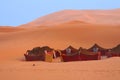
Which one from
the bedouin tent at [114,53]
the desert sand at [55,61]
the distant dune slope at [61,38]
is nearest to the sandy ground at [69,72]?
the desert sand at [55,61]

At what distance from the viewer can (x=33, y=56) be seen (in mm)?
18109

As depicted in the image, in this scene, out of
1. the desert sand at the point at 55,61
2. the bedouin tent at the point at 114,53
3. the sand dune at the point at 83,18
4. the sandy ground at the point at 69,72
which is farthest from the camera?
the sand dune at the point at 83,18

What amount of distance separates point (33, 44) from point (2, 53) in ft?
11.5

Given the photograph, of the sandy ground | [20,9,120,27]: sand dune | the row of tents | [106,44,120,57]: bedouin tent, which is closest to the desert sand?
the sandy ground

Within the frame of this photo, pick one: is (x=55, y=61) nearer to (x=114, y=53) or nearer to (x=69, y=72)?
(x=114, y=53)

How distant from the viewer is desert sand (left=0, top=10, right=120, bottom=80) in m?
11.8

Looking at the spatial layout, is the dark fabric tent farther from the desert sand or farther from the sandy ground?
the sandy ground

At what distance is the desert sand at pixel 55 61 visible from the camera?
11.8 meters

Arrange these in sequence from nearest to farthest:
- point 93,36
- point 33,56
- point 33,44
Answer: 1. point 33,56
2. point 33,44
3. point 93,36

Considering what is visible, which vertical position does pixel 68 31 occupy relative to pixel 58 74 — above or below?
above

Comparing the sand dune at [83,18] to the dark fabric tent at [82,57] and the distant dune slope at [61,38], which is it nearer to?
the distant dune slope at [61,38]

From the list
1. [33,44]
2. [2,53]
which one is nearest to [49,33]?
[33,44]

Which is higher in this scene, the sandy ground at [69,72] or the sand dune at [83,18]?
the sand dune at [83,18]

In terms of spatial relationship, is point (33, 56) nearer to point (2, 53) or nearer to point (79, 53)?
point (79, 53)
